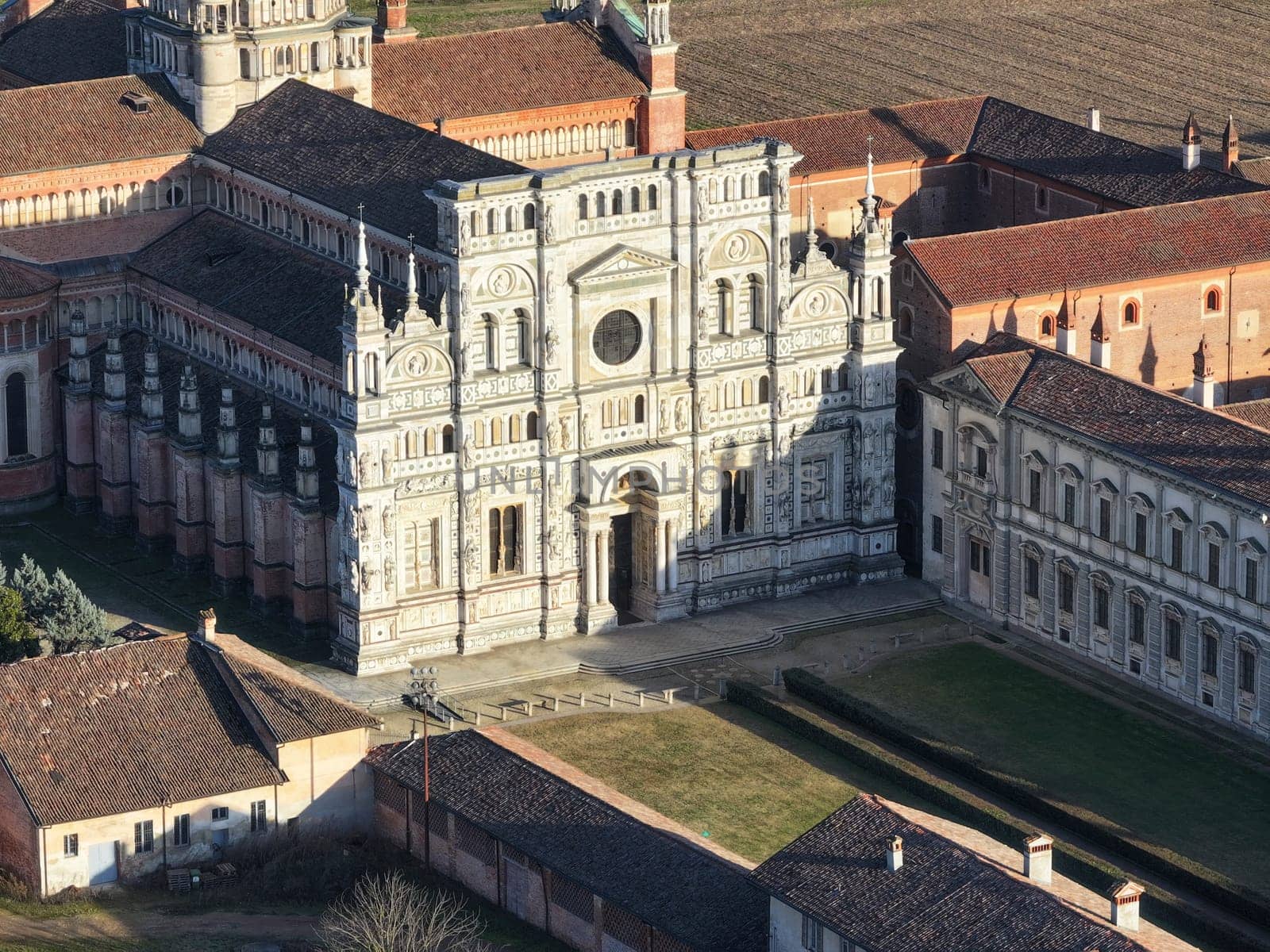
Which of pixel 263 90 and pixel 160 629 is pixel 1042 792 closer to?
pixel 160 629

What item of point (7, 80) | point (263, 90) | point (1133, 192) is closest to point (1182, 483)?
point (1133, 192)

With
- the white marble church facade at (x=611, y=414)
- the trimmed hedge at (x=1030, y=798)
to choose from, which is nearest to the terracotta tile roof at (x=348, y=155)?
the white marble church facade at (x=611, y=414)

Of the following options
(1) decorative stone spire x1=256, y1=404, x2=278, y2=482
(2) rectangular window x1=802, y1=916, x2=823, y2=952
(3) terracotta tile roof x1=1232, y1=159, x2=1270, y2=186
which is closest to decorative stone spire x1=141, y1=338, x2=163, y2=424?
(1) decorative stone spire x1=256, y1=404, x2=278, y2=482

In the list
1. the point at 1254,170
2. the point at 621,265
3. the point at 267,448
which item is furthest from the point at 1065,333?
the point at 267,448

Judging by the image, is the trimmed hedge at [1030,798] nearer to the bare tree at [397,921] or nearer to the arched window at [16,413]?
the bare tree at [397,921]

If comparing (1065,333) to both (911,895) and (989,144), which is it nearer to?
(989,144)
